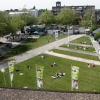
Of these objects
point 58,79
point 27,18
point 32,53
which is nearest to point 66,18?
point 27,18

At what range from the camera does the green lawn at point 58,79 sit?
116ft

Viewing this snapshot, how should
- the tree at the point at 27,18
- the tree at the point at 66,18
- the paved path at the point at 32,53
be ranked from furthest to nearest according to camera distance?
1. the tree at the point at 66,18
2. the tree at the point at 27,18
3. the paved path at the point at 32,53

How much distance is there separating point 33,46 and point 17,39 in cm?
1350

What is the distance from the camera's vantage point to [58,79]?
38125mm

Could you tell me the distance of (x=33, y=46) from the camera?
6631cm

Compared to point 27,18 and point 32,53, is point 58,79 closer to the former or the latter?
point 32,53

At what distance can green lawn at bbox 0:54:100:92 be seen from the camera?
3534 cm

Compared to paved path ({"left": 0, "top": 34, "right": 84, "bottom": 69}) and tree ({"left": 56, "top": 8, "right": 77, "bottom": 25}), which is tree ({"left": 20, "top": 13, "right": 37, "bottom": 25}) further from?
paved path ({"left": 0, "top": 34, "right": 84, "bottom": 69})

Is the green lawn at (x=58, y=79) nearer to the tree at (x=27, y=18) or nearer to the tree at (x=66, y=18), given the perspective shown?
the tree at (x=27, y=18)

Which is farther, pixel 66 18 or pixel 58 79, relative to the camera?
pixel 66 18

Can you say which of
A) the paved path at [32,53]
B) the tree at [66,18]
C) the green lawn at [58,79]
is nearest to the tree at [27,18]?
the tree at [66,18]

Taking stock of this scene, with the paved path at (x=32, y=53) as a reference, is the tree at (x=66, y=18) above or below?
above

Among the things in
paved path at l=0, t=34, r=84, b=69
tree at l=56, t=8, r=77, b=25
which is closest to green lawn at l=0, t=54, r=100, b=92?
paved path at l=0, t=34, r=84, b=69

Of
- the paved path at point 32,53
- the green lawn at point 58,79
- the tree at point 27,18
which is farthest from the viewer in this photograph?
the tree at point 27,18
